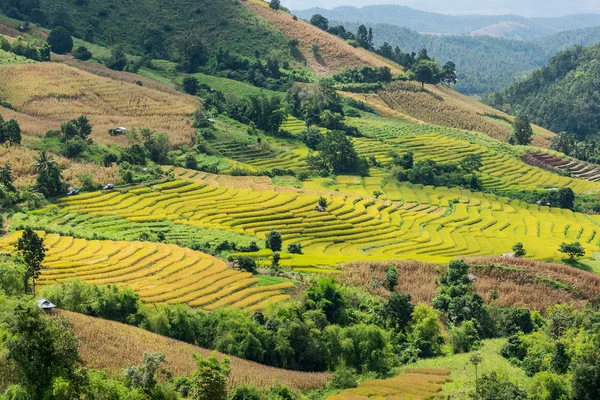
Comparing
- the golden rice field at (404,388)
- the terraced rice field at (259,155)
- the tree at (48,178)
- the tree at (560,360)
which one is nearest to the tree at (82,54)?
the terraced rice field at (259,155)

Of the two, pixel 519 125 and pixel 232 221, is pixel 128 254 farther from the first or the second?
pixel 519 125

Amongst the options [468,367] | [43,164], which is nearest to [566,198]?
[468,367]

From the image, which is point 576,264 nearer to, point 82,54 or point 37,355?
point 37,355

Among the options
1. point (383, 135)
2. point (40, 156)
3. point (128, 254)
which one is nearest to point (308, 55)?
point (383, 135)

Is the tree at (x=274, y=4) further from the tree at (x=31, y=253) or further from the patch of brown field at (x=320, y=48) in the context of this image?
the tree at (x=31, y=253)

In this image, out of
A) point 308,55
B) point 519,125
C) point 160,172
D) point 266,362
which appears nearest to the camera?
point 266,362

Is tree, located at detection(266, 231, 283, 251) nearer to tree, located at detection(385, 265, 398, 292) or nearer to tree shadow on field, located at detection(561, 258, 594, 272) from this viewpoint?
tree, located at detection(385, 265, 398, 292)
